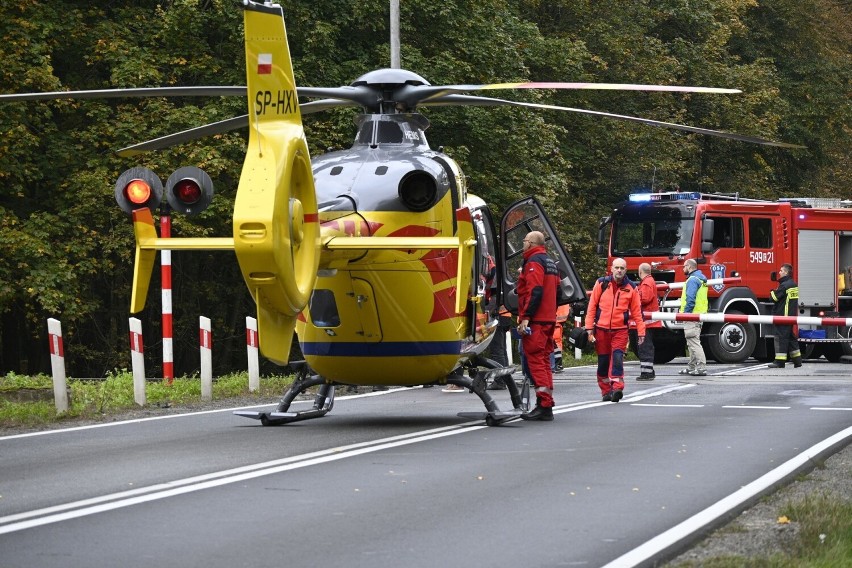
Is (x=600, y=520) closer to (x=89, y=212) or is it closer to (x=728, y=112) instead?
(x=89, y=212)

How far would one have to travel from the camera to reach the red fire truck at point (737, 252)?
2947cm

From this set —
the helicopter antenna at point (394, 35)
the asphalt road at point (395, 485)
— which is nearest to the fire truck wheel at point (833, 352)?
the helicopter antenna at point (394, 35)

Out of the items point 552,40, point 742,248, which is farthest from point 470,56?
point 742,248

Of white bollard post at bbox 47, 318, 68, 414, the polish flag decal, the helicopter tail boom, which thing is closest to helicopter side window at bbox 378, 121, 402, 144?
the helicopter tail boom

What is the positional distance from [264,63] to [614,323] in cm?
861

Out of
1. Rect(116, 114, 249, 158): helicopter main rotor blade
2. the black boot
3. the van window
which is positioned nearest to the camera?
Rect(116, 114, 249, 158): helicopter main rotor blade

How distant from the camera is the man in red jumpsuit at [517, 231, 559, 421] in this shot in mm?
14805

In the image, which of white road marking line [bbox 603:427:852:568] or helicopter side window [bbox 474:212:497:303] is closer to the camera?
white road marking line [bbox 603:427:852:568]

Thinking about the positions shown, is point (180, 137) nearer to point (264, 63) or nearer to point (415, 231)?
point (415, 231)

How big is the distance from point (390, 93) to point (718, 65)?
32.2 meters

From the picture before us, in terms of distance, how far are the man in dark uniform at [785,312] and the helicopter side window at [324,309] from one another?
610 inches

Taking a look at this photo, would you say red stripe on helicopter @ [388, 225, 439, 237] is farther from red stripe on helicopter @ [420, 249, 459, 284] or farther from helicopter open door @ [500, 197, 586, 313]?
helicopter open door @ [500, 197, 586, 313]

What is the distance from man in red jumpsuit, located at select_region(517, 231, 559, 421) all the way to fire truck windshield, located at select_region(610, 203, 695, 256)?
1483 centimetres

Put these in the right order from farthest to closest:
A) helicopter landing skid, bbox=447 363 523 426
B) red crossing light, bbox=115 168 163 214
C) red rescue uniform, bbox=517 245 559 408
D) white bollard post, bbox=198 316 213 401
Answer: white bollard post, bbox=198 316 213 401 < red rescue uniform, bbox=517 245 559 408 < helicopter landing skid, bbox=447 363 523 426 < red crossing light, bbox=115 168 163 214
